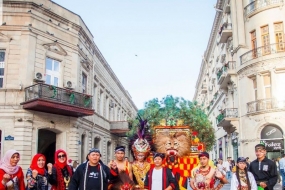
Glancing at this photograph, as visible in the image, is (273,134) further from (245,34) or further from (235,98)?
(245,34)

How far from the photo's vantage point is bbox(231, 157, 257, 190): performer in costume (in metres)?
6.78

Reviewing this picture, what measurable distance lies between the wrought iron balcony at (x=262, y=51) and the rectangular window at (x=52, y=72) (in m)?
→ 13.0

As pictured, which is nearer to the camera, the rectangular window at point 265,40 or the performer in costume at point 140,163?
the performer in costume at point 140,163

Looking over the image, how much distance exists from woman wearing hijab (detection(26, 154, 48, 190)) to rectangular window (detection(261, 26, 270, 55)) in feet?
65.8

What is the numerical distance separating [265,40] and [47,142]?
1591 cm

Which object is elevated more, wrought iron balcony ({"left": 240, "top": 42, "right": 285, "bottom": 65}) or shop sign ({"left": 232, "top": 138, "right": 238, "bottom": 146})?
wrought iron balcony ({"left": 240, "top": 42, "right": 285, "bottom": 65})

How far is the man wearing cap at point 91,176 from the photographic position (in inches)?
213

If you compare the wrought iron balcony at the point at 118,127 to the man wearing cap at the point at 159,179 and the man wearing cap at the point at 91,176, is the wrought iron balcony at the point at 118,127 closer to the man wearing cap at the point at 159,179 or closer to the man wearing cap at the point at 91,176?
the man wearing cap at the point at 159,179

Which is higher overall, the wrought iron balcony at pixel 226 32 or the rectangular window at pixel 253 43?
the wrought iron balcony at pixel 226 32

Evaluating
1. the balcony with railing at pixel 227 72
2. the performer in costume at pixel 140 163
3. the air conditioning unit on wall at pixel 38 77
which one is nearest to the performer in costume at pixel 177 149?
the performer in costume at pixel 140 163

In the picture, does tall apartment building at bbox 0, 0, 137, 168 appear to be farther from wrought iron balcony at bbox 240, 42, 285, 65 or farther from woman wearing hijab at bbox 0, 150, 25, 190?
woman wearing hijab at bbox 0, 150, 25, 190

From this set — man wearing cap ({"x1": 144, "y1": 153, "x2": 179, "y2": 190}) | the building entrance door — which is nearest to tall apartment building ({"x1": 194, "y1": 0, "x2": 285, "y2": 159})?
the building entrance door

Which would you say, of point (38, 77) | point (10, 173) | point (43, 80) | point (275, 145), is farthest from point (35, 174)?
point (275, 145)

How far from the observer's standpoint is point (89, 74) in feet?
87.3
